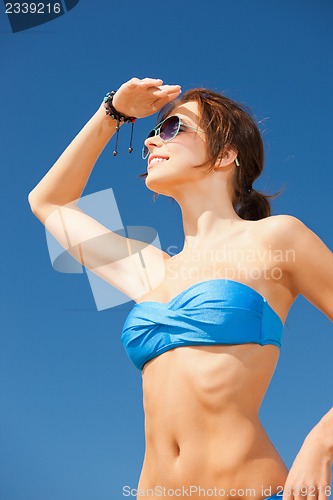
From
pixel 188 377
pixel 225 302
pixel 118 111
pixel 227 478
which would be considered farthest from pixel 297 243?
pixel 118 111

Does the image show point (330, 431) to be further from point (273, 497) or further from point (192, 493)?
point (192, 493)

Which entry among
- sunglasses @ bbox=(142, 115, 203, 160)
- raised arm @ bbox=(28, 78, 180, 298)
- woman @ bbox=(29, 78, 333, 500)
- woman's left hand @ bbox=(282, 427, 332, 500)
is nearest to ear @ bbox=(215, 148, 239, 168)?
woman @ bbox=(29, 78, 333, 500)

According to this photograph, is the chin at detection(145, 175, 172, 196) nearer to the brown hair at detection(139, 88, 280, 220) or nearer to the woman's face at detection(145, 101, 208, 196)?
the woman's face at detection(145, 101, 208, 196)

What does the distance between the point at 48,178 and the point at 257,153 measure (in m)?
0.87

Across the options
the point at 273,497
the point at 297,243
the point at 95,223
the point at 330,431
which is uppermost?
the point at 95,223

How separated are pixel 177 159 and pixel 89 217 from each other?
461mm

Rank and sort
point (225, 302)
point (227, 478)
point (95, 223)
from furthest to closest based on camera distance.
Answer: point (95, 223), point (225, 302), point (227, 478)

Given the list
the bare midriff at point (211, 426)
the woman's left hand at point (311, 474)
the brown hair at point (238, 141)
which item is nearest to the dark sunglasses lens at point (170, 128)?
the brown hair at point (238, 141)

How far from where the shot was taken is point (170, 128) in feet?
9.11

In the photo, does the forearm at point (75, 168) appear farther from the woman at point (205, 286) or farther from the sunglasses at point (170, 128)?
the sunglasses at point (170, 128)

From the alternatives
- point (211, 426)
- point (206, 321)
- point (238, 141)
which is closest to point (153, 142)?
point (238, 141)

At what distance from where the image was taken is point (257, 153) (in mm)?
2908

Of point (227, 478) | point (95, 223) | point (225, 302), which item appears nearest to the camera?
point (227, 478)

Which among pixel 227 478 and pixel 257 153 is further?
pixel 257 153
